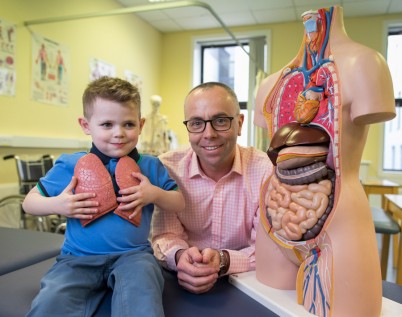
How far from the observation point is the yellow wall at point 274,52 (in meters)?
5.11

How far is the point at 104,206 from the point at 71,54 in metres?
3.55

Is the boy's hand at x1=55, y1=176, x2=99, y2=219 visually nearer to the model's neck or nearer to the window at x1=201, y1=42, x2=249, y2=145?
the model's neck

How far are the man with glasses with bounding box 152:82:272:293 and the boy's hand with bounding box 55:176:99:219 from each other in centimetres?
33

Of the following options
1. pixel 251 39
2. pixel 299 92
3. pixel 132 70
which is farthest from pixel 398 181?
pixel 299 92

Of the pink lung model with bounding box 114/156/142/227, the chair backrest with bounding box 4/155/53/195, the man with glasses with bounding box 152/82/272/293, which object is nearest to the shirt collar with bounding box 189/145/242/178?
the man with glasses with bounding box 152/82/272/293

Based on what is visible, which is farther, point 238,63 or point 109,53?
point 238,63

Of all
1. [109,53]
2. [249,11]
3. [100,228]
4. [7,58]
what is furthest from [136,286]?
[249,11]

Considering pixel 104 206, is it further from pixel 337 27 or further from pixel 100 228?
pixel 337 27

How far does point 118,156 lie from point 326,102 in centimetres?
60

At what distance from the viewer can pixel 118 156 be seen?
1073 mm

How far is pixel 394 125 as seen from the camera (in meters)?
5.16

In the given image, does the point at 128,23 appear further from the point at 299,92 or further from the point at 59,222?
the point at 299,92

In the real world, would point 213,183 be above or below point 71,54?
below

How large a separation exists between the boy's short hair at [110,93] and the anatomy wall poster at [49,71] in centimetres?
288
